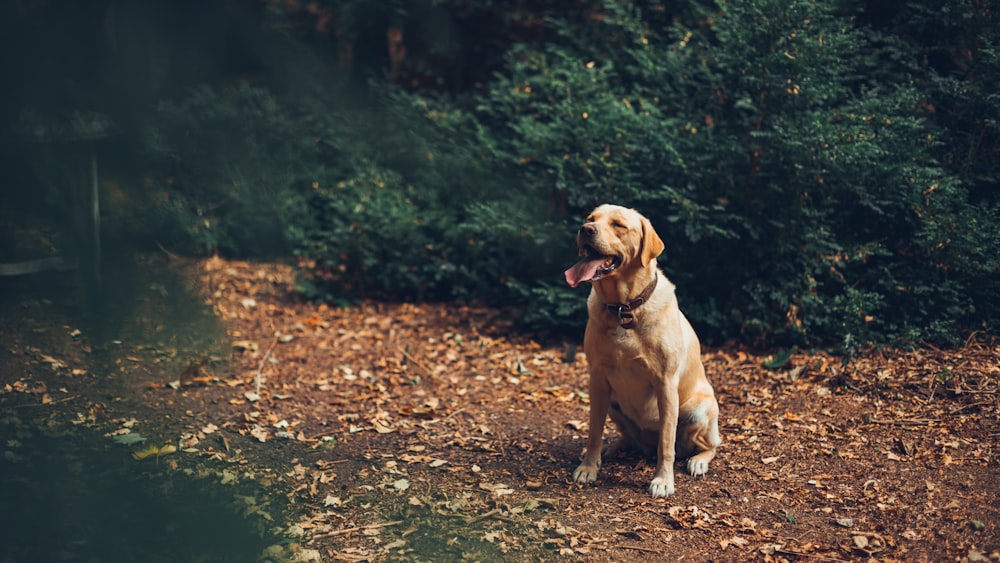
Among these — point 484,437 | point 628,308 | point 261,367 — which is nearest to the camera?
point 628,308

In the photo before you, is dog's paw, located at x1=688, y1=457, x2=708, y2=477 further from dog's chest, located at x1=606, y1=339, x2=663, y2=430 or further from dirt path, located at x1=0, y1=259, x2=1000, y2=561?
dog's chest, located at x1=606, y1=339, x2=663, y2=430

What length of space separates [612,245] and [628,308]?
38cm

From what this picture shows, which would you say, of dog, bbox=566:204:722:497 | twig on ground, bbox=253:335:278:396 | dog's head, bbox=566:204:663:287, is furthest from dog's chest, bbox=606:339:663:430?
twig on ground, bbox=253:335:278:396

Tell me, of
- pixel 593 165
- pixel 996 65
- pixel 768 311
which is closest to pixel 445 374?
pixel 593 165

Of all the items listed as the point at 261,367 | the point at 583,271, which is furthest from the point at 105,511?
the point at 583,271

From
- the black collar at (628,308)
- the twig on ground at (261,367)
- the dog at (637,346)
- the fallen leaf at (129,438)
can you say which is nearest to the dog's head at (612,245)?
the dog at (637,346)

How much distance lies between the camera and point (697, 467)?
454 centimetres

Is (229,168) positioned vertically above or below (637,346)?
above

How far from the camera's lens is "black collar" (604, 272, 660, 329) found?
4191 mm

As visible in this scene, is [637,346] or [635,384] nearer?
[637,346]

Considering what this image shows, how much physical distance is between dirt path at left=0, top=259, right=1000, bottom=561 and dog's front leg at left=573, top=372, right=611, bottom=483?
10 centimetres

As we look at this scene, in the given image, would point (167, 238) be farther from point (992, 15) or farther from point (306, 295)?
point (992, 15)

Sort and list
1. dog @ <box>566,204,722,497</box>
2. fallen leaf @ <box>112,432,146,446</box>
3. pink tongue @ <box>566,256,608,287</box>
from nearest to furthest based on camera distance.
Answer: pink tongue @ <box>566,256,608,287</box>
dog @ <box>566,204,722,497</box>
fallen leaf @ <box>112,432,146,446</box>

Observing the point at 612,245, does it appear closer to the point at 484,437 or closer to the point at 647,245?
the point at 647,245
